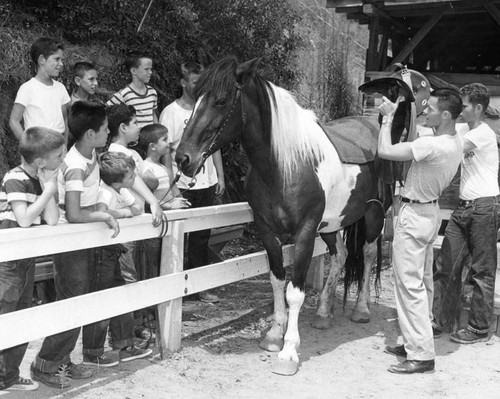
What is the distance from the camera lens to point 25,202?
3049 millimetres

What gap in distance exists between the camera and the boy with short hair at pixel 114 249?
363cm

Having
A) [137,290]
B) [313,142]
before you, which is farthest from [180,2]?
[137,290]

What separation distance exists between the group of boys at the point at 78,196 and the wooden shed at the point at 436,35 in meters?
4.94

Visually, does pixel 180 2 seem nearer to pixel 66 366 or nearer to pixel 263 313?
pixel 263 313

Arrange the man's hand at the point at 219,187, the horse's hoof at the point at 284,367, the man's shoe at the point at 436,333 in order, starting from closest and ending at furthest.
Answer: the horse's hoof at the point at 284,367 < the man's shoe at the point at 436,333 < the man's hand at the point at 219,187

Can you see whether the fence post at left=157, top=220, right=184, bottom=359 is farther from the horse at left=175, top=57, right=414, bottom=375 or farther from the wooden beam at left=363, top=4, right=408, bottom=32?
the wooden beam at left=363, top=4, right=408, bottom=32

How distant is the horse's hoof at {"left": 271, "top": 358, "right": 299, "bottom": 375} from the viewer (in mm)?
3934

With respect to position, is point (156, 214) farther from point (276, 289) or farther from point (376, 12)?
point (376, 12)

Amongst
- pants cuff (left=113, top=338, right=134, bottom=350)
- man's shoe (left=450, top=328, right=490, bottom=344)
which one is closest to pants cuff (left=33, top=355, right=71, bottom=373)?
pants cuff (left=113, top=338, right=134, bottom=350)

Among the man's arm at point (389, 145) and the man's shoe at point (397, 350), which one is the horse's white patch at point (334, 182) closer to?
the man's arm at point (389, 145)

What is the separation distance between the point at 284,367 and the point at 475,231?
1953 millimetres

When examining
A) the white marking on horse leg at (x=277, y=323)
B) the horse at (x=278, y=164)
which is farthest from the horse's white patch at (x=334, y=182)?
the white marking on horse leg at (x=277, y=323)

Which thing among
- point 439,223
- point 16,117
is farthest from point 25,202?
point 439,223

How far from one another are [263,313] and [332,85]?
769 cm
